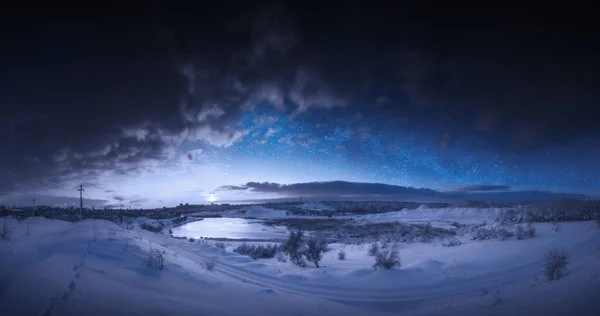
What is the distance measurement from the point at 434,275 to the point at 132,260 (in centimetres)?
947

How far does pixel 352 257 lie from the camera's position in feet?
51.3

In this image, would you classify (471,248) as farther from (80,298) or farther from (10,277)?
(10,277)

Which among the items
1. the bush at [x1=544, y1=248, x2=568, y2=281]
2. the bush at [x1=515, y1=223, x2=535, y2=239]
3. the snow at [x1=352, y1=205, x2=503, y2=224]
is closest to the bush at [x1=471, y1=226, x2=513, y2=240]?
the bush at [x1=515, y1=223, x2=535, y2=239]

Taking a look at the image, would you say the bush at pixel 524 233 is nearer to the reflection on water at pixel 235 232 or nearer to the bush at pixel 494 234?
the bush at pixel 494 234

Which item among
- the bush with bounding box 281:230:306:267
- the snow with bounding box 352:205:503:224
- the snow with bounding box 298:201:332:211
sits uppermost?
the bush with bounding box 281:230:306:267

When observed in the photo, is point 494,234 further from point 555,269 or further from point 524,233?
point 555,269

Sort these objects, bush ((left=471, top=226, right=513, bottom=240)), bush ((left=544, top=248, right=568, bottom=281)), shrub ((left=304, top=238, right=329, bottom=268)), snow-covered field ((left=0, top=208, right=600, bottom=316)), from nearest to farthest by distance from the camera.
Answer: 1. snow-covered field ((left=0, top=208, right=600, bottom=316))
2. bush ((left=544, top=248, right=568, bottom=281))
3. shrub ((left=304, top=238, right=329, bottom=268))
4. bush ((left=471, top=226, right=513, bottom=240))

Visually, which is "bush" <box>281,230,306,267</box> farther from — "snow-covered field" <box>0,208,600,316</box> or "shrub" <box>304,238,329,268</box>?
"snow-covered field" <box>0,208,600,316</box>

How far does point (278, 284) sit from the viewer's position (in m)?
10.1

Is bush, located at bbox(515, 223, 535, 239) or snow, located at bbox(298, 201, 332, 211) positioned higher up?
bush, located at bbox(515, 223, 535, 239)

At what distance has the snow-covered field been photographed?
20.5ft

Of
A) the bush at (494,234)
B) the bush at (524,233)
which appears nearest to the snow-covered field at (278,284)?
the bush at (524,233)

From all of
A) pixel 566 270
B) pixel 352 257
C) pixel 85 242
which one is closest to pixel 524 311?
pixel 566 270

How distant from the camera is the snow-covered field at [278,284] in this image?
625 cm
